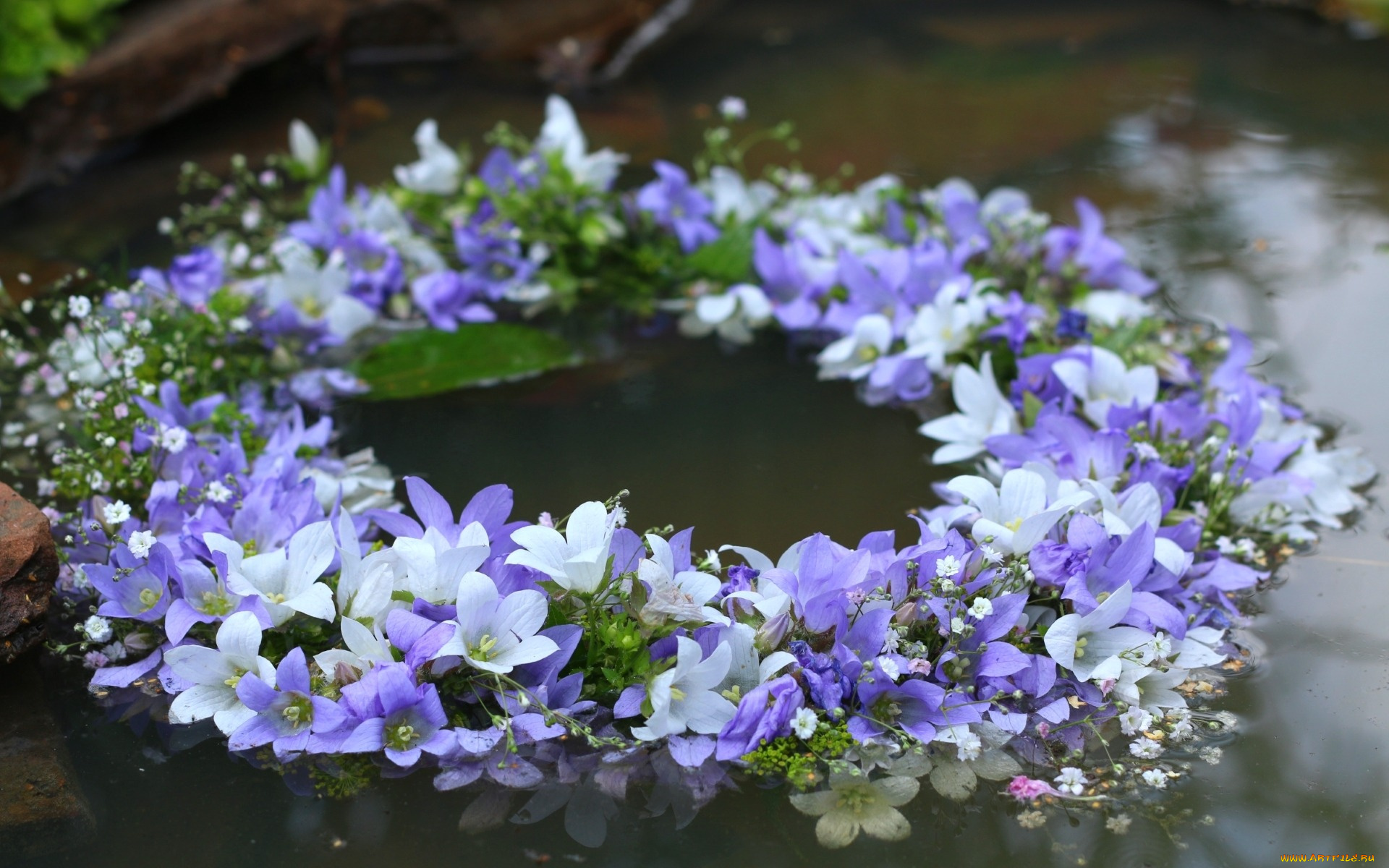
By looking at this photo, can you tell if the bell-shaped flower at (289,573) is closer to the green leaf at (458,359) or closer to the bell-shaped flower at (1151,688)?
the green leaf at (458,359)

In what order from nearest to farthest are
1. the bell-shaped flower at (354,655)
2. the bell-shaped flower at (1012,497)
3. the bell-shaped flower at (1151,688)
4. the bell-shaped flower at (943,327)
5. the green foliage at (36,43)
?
the bell-shaped flower at (354,655)
the bell-shaped flower at (1151,688)
the bell-shaped flower at (1012,497)
the bell-shaped flower at (943,327)
the green foliage at (36,43)

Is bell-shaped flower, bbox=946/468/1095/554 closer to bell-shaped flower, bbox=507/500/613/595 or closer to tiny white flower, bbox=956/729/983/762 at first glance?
tiny white flower, bbox=956/729/983/762

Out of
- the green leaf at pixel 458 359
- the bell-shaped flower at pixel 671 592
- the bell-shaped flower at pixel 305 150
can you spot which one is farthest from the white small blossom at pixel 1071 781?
the bell-shaped flower at pixel 305 150

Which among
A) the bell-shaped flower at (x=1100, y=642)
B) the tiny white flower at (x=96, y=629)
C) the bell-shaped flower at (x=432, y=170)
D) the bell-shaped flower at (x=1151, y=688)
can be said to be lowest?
the bell-shaped flower at (x=1151, y=688)

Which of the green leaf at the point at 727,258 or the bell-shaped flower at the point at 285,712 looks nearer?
the bell-shaped flower at the point at 285,712

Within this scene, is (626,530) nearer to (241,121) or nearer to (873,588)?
(873,588)

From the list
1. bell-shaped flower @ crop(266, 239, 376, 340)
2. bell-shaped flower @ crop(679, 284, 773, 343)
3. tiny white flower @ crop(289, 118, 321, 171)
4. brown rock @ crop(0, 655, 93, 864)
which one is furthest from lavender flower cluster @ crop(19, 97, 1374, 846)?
tiny white flower @ crop(289, 118, 321, 171)

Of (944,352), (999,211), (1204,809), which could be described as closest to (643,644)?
(1204,809)
